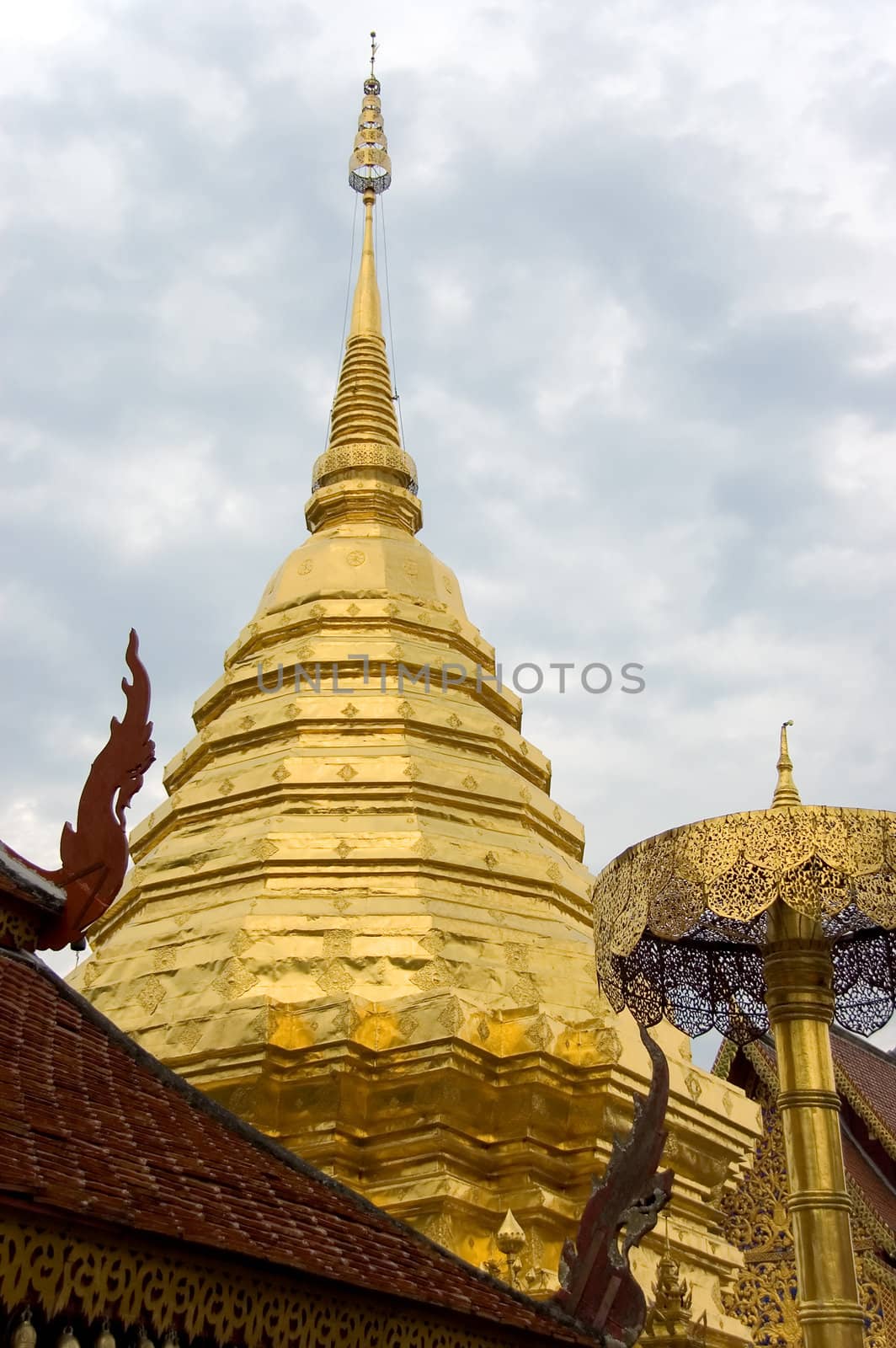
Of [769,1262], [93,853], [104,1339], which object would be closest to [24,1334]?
[104,1339]

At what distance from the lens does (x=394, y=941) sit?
467 inches

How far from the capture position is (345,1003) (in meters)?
11.1

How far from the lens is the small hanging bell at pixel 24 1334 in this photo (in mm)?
3336

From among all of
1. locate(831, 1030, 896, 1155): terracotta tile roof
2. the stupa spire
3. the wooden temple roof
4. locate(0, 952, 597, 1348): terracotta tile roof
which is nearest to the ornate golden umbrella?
locate(0, 952, 597, 1348): terracotta tile roof

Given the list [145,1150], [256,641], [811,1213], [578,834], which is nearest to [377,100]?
[256,641]

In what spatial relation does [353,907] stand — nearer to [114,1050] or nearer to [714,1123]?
[714,1123]

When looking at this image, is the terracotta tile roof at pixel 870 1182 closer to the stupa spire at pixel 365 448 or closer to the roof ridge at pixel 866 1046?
the roof ridge at pixel 866 1046

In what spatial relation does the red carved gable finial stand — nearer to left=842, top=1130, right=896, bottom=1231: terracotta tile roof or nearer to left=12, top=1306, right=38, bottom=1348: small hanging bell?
left=12, top=1306, right=38, bottom=1348: small hanging bell

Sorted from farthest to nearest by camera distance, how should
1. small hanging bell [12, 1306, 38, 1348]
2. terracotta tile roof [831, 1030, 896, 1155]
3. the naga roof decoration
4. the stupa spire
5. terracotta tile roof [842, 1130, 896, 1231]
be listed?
1. the stupa spire
2. terracotta tile roof [831, 1030, 896, 1155]
3. terracotta tile roof [842, 1130, 896, 1231]
4. the naga roof decoration
5. small hanging bell [12, 1306, 38, 1348]

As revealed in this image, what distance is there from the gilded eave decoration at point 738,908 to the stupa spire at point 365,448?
9.04 metres

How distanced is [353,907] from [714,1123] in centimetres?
303

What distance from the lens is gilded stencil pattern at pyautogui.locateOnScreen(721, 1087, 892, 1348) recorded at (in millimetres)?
12289

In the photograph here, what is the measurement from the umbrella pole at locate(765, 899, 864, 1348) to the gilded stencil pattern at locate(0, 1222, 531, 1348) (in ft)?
7.53

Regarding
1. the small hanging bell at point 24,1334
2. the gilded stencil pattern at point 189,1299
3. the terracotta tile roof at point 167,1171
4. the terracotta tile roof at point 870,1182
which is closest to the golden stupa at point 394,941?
the terracotta tile roof at point 870,1182
